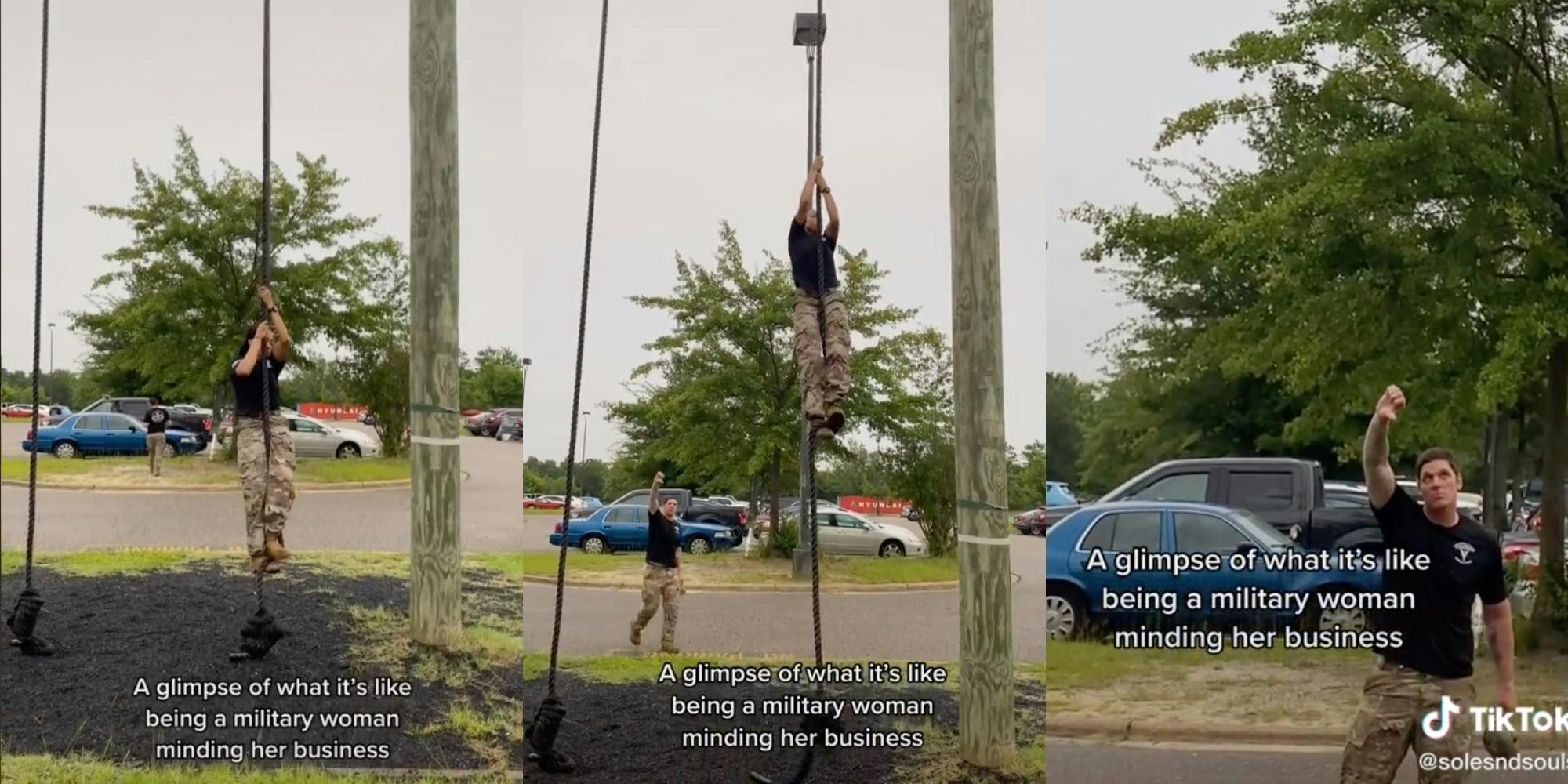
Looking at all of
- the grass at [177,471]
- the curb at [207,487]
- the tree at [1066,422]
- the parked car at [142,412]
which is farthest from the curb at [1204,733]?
the parked car at [142,412]

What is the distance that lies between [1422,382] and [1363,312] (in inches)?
16.5

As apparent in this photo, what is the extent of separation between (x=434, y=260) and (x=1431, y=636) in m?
4.42

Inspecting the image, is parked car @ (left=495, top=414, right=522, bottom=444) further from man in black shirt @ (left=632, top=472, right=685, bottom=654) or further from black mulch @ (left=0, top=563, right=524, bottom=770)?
black mulch @ (left=0, top=563, right=524, bottom=770)

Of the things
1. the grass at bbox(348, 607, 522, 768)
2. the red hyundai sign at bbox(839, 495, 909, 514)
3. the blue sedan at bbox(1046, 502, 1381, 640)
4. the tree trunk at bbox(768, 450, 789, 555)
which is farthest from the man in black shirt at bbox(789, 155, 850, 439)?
the grass at bbox(348, 607, 522, 768)

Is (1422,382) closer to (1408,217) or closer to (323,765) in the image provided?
(1408,217)

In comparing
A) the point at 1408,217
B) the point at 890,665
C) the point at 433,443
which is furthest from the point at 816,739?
the point at 1408,217

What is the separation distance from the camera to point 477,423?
6.57 meters

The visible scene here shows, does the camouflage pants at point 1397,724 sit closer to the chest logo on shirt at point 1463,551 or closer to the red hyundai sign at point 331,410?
the chest logo on shirt at point 1463,551

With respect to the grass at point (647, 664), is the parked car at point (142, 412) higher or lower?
higher

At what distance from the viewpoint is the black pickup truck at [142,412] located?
23.1ft

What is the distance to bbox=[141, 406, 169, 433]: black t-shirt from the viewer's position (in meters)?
7.14

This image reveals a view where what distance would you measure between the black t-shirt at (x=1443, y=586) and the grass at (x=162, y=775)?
153 inches

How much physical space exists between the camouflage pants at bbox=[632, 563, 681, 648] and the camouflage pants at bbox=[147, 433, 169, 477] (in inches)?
114

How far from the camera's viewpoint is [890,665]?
6258 millimetres
